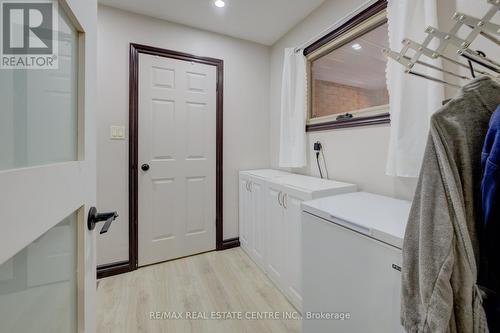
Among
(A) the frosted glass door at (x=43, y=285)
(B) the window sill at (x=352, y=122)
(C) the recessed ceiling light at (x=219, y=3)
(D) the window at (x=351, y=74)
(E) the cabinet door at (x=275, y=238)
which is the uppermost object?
(C) the recessed ceiling light at (x=219, y=3)

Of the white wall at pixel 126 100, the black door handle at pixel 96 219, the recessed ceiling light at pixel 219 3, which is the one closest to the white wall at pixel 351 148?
the white wall at pixel 126 100

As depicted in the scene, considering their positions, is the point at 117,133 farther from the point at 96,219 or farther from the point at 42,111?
the point at 42,111

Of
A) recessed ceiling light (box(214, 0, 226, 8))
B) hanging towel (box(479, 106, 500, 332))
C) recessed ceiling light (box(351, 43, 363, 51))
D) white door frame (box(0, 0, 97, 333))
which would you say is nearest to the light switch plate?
recessed ceiling light (box(214, 0, 226, 8))

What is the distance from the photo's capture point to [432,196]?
1.91ft

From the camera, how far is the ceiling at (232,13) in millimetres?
2043

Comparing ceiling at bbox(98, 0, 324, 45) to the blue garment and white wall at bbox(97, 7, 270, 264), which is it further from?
the blue garment

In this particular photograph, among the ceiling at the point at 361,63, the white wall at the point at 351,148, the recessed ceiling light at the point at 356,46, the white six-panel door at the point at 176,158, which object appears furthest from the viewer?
the white six-panel door at the point at 176,158

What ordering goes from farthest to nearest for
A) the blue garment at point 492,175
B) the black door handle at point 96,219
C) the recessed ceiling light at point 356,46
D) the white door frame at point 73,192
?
1. the recessed ceiling light at point 356,46
2. the black door handle at point 96,219
3. the blue garment at point 492,175
4. the white door frame at point 73,192

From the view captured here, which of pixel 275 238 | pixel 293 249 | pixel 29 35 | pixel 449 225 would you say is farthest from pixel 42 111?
pixel 275 238

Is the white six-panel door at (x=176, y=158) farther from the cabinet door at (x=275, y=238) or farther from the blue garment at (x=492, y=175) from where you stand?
the blue garment at (x=492, y=175)

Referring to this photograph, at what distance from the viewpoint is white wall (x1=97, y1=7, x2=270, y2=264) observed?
2102 millimetres

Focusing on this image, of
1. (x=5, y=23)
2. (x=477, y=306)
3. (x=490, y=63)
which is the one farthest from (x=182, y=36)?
(x=477, y=306)

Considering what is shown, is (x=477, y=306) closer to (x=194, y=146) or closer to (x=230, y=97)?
(x=194, y=146)

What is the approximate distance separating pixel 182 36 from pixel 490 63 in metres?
2.50
